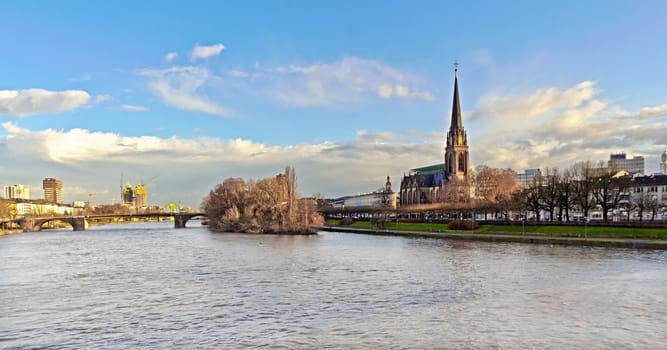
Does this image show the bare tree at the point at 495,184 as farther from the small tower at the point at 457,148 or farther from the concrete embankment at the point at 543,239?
the small tower at the point at 457,148

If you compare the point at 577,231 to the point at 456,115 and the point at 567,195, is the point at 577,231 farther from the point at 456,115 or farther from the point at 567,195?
A: the point at 456,115

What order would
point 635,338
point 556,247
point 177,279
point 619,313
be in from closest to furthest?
1. point 635,338
2. point 619,313
3. point 177,279
4. point 556,247

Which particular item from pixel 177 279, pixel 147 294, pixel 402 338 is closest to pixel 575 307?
pixel 402 338

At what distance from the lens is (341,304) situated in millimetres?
22906

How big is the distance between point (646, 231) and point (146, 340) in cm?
5258

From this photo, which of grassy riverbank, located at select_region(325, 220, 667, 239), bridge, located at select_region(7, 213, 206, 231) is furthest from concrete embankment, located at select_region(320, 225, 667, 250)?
bridge, located at select_region(7, 213, 206, 231)

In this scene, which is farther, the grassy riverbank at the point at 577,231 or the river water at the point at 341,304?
the grassy riverbank at the point at 577,231

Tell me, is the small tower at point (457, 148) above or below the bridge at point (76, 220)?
above

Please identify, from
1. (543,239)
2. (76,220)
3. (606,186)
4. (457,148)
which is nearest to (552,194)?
(606,186)

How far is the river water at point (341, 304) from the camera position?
17.2 m

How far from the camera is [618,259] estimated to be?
39.8 meters

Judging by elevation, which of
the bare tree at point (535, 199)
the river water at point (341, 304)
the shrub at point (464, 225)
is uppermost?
the bare tree at point (535, 199)

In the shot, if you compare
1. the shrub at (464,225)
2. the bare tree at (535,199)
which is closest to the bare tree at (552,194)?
the bare tree at (535,199)

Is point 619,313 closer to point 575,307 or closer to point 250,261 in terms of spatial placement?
point 575,307
